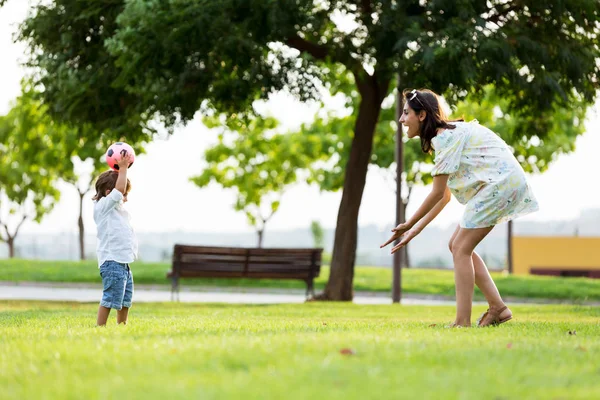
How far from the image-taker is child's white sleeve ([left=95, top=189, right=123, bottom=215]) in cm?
824

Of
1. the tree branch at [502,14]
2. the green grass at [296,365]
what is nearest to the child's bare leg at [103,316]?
the green grass at [296,365]

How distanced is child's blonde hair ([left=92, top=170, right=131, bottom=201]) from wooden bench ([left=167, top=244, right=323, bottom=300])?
11667 millimetres

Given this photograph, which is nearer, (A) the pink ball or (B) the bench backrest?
(A) the pink ball

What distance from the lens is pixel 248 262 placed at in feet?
66.8

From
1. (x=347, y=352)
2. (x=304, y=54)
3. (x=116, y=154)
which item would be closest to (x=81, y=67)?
(x=304, y=54)

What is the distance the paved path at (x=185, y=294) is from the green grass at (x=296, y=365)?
15.1 m

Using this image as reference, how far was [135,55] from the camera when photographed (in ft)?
50.9

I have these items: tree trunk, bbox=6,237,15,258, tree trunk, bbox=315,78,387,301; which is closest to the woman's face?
tree trunk, bbox=315,78,387,301

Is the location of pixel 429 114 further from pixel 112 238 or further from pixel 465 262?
pixel 112 238

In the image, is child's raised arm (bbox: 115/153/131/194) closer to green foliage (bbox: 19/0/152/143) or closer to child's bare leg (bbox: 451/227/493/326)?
child's bare leg (bbox: 451/227/493/326)

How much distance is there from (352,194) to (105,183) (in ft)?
34.8

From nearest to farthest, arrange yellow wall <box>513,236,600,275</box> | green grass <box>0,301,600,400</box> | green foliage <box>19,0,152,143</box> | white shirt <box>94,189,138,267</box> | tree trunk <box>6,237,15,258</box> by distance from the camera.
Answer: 1. green grass <box>0,301,600,400</box>
2. white shirt <box>94,189,138,267</box>
3. green foliage <box>19,0,152,143</box>
4. yellow wall <box>513,236,600,275</box>
5. tree trunk <box>6,237,15,258</box>

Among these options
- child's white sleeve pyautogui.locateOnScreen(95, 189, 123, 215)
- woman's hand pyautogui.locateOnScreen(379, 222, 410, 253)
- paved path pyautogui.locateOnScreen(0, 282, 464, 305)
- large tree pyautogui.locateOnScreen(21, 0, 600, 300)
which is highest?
large tree pyautogui.locateOnScreen(21, 0, 600, 300)

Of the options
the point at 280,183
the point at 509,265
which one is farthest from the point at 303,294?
the point at 280,183
